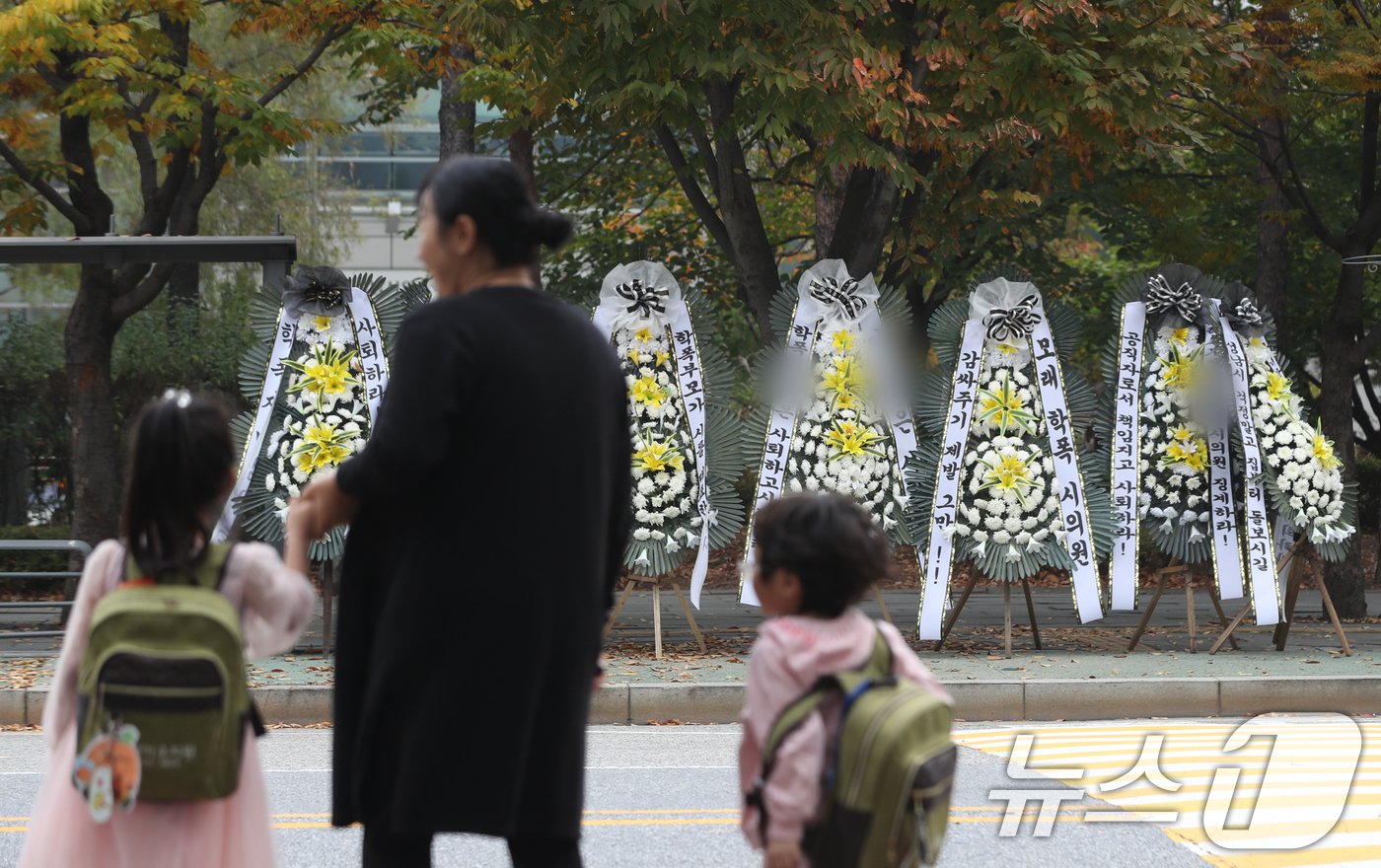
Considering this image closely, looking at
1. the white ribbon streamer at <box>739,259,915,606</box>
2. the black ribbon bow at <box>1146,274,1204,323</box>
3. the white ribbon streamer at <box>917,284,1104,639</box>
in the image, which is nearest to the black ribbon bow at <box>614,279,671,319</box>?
the white ribbon streamer at <box>739,259,915,606</box>

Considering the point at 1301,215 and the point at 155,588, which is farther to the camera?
the point at 1301,215

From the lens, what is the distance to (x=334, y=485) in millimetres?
3244

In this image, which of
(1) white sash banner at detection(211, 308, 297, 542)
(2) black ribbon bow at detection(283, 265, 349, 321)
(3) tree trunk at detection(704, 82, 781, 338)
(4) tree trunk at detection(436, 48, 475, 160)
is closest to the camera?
(1) white sash banner at detection(211, 308, 297, 542)

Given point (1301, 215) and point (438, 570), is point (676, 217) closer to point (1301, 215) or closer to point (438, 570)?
point (1301, 215)

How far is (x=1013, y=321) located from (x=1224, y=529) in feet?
7.02

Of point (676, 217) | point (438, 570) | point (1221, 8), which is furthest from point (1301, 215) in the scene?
point (438, 570)

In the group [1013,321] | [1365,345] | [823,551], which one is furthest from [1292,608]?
[823,551]

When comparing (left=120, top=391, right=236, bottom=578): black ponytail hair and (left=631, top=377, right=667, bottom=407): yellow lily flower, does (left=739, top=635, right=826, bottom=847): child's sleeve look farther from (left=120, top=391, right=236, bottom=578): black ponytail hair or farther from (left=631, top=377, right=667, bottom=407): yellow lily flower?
(left=631, top=377, right=667, bottom=407): yellow lily flower

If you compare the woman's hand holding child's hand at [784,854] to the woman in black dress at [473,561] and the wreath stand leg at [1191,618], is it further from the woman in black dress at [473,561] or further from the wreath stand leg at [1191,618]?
the wreath stand leg at [1191,618]

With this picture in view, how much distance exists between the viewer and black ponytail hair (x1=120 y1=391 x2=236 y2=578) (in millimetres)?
3277

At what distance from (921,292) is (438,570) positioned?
1729 cm

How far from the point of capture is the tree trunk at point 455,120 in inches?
664

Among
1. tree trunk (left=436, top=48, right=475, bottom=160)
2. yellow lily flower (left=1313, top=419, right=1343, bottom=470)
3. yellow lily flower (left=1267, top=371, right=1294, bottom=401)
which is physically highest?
tree trunk (left=436, top=48, right=475, bottom=160)

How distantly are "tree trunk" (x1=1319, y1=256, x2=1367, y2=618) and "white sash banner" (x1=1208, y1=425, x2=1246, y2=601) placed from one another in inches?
133
